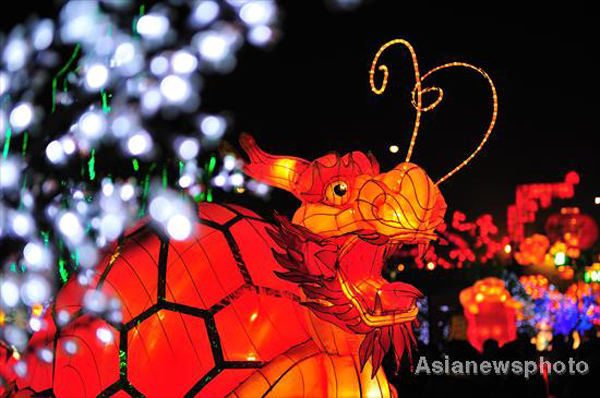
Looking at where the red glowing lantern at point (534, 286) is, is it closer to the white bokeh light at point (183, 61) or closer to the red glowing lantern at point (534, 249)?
the red glowing lantern at point (534, 249)

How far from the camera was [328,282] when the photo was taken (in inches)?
110

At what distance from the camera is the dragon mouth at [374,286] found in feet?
8.99

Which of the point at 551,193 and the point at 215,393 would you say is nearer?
the point at 215,393

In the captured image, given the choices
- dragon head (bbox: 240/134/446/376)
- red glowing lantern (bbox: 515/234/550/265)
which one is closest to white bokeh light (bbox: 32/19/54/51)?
dragon head (bbox: 240/134/446/376)

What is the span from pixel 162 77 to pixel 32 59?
0.78 meters

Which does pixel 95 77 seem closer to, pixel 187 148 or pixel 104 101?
pixel 104 101

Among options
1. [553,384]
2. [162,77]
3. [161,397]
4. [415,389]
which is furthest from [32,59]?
[553,384]

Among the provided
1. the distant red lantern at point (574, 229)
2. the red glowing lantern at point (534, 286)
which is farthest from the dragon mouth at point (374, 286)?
the red glowing lantern at point (534, 286)

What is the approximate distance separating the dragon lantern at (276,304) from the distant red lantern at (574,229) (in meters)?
12.7

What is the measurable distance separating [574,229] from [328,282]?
1303cm

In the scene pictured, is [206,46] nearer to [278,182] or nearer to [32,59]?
[32,59]

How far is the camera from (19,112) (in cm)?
347

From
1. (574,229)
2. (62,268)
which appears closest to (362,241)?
(62,268)

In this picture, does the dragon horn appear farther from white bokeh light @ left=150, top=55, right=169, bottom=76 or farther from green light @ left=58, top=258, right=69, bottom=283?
green light @ left=58, top=258, right=69, bottom=283
